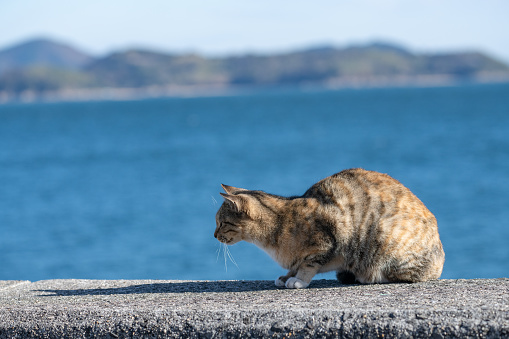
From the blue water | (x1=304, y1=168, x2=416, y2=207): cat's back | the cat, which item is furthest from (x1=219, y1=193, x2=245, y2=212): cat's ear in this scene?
the blue water

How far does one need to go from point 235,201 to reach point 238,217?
0.49ft

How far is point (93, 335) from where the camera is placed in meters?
3.71

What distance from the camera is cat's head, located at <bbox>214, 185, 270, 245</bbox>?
4.84 metres

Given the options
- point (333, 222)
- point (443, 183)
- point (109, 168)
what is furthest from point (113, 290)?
point (109, 168)

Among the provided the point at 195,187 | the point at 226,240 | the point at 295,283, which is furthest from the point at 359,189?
the point at 195,187

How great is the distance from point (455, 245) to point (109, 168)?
Result: 23999 mm

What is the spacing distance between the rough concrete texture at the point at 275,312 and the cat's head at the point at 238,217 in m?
0.45

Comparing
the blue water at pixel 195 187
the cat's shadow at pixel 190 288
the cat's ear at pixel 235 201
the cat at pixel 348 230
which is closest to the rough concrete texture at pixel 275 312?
the cat's shadow at pixel 190 288

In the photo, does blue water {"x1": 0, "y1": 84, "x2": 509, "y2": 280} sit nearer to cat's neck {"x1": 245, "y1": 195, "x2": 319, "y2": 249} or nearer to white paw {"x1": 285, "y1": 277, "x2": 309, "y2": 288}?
cat's neck {"x1": 245, "y1": 195, "x2": 319, "y2": 249}

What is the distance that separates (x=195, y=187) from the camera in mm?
28406

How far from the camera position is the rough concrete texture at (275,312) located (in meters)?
3.35

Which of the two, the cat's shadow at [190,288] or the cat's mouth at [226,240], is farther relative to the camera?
the cat's mouth at [226,240]

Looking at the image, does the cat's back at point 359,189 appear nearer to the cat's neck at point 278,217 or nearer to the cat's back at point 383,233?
the cat's back at point 383,233

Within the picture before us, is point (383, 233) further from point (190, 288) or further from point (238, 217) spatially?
point (190, 288)
